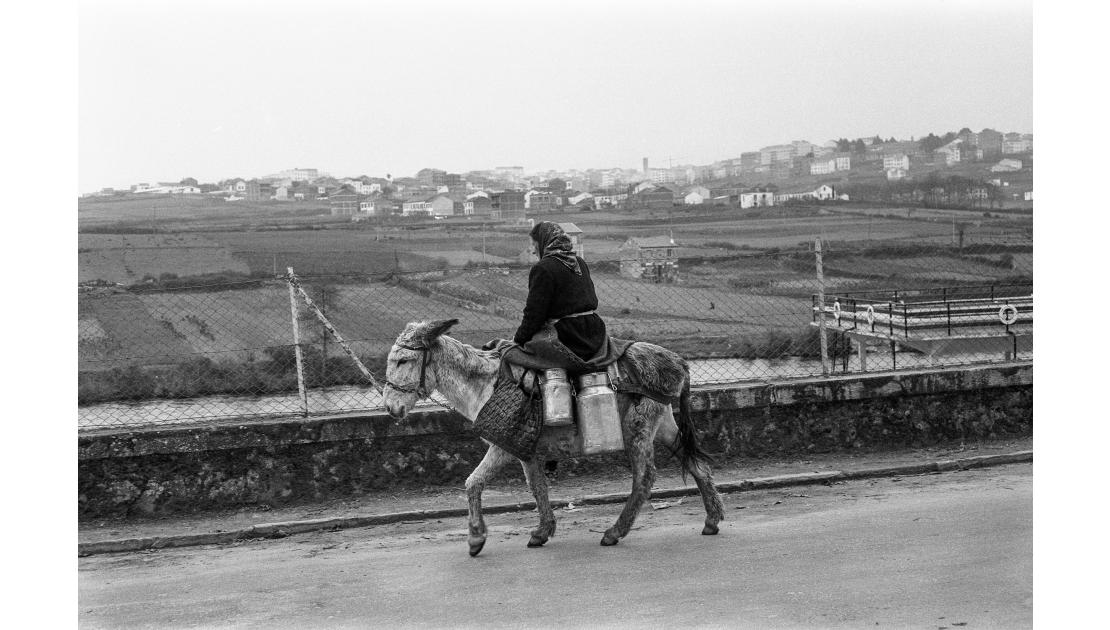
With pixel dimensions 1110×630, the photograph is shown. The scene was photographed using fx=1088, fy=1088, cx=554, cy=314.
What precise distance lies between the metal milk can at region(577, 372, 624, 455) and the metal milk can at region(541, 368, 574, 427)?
0.31ft

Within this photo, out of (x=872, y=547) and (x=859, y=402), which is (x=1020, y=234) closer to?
(x=859, y=402)

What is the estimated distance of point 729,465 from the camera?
9.42m

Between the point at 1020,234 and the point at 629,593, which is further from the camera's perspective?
the point at 1020,234

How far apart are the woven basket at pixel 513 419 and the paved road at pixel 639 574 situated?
0.73 metres

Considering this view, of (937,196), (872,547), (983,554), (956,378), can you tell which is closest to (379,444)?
(872,547)

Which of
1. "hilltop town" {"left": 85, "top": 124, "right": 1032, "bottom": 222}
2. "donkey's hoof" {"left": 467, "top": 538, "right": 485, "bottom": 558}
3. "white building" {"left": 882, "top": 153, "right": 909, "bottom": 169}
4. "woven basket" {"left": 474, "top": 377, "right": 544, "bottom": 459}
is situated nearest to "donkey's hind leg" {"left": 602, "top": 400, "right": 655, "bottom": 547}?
"woven basket" {"left": 474, "top": 377, "right": 544, "bottom": 459}

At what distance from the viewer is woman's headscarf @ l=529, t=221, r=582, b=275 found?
23.8 ft

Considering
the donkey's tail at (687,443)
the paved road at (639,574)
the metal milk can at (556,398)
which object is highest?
the metal milk can at (556,398)

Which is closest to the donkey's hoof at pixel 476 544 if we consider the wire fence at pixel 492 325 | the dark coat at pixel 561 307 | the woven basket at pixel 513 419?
the woven basket at pixel 513 419

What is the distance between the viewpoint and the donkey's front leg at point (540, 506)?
729cm

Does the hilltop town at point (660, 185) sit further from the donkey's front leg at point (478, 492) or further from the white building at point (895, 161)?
the donkey's front leg at point (478, 492)

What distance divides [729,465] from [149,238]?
138 feet

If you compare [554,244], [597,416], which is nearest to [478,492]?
[597,416]

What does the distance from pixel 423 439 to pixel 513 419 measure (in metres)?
1.94
